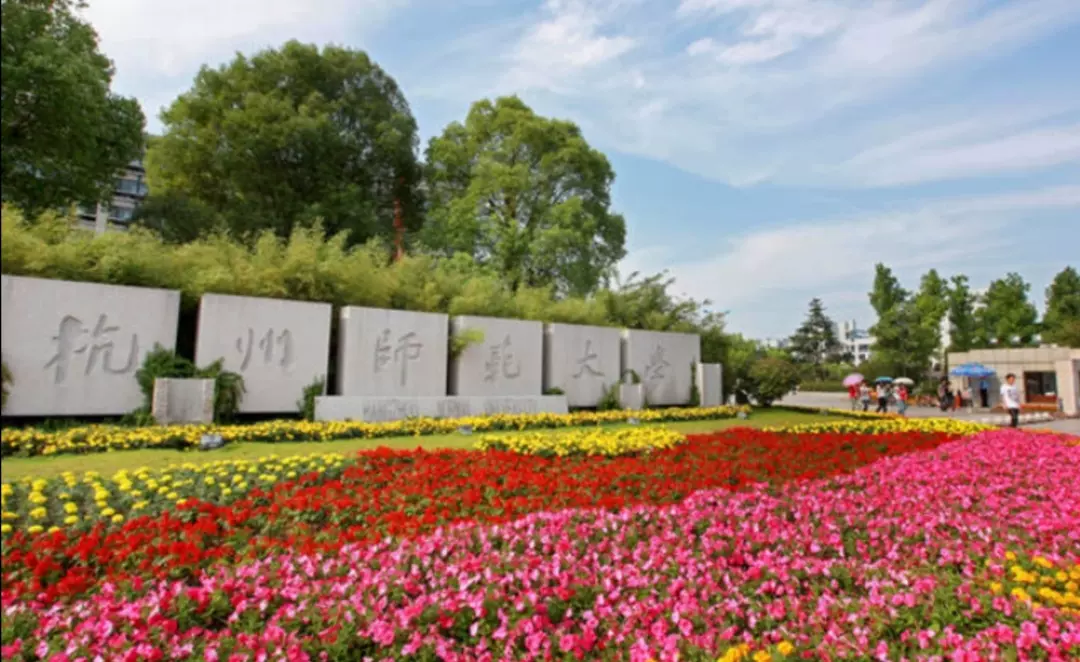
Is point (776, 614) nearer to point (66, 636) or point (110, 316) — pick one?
point (66, 636)

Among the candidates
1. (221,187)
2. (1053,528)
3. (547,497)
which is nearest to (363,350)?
(221,187)

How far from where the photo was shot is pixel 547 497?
4543 millimetres

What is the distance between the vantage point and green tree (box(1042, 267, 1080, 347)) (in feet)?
9.91

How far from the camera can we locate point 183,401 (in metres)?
8.48

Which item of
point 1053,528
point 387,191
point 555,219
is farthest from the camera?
point 555,219

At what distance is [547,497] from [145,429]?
5319 mm

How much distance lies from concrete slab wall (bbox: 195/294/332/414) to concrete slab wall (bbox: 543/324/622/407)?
4.61 meters

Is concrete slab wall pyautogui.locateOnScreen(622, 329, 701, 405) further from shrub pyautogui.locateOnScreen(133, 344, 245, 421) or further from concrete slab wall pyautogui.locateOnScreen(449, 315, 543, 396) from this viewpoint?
shrub pyautogui.locateOnScreen(133, 344, 245, 421)

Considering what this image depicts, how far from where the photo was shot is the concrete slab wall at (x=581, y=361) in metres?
13.1

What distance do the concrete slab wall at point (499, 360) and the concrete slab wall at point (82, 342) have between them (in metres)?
4.57

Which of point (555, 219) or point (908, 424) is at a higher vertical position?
point (555, 219)

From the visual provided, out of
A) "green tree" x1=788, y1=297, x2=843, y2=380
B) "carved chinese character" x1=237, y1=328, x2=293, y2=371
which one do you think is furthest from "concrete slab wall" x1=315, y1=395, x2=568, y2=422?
"green tree" x1=788, y1=297, x2=843, y2=380

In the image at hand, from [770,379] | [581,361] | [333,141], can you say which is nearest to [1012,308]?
[333,141]

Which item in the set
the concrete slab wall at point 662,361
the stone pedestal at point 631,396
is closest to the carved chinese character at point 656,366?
the concrete slab wall at point 662,361
